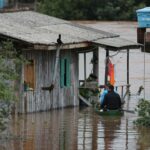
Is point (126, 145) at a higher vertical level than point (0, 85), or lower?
lower

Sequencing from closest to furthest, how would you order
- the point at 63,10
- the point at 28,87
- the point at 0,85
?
the point at 0,85, the point at 28,87, the point at 63,10

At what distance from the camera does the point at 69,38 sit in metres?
30.1

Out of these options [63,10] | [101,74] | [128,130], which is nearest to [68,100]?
[128,130]

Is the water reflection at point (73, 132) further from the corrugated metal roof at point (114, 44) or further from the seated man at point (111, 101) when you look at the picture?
the corrugated metal roof at point (114, 44)

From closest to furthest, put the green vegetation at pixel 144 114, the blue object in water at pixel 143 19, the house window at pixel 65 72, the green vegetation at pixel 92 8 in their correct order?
the blue object in water at pixel 143 19, the green vegetation at pixel 144 114, the house window at pixel 65 72, the green vegetation at pixel 92 8

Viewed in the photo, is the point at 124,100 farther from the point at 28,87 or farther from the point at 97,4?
the point at 97,4

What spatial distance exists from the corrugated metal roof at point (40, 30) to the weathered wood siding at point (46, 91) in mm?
614

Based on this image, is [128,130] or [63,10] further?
[63,10]

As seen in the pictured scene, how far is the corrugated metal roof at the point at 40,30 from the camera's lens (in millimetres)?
28277

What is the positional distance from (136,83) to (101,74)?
6.96 feet

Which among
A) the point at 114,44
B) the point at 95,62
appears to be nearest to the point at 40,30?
the point at 114,44

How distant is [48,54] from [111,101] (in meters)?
3.46

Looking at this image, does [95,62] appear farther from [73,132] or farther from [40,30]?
[73,132]

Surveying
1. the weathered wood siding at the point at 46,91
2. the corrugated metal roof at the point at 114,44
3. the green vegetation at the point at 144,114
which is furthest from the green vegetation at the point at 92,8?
the green vegetation at the point at 144,114
